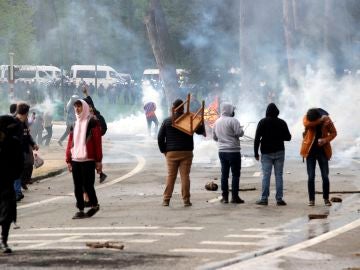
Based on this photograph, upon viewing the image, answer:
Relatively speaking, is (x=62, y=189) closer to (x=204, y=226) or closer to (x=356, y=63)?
(x=204, y=226)

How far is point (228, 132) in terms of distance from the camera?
1738 centimetres

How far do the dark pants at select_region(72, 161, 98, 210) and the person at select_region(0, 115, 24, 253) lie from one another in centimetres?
311

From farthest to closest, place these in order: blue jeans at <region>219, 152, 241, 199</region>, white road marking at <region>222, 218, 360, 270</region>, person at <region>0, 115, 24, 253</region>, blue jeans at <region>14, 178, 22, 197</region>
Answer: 1. blue jeans at <region>14, 178, 22, 197</region>
2. blue jeans at <region>219, 152, 241, 199</region>
3. person at <region>0, 115, 24, 253</region>
4. white road marking at <region>222, 218, 360, 270</region>

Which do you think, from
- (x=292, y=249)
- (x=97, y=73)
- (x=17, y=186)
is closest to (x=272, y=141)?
(x=17, y=186)

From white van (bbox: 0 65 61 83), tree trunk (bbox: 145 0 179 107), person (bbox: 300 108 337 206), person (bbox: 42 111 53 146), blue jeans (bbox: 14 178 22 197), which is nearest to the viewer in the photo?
person (bbox: 300 108 337 206)

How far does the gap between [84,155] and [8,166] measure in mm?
3237

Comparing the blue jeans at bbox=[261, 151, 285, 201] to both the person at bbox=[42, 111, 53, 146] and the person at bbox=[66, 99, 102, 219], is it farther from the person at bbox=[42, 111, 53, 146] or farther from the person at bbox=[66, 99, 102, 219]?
the person at bbox=[42, 111, 53, 146]

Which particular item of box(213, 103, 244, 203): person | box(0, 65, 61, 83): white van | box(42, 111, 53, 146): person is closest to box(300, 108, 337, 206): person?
box(213, 103, 244, 203): person


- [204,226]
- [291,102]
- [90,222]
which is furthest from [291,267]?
[291,102]

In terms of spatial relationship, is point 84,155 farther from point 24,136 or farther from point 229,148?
point 24,136

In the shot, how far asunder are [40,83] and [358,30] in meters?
21.3

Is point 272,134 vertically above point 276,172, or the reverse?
point 272,134

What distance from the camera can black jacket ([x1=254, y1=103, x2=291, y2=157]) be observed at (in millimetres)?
17047

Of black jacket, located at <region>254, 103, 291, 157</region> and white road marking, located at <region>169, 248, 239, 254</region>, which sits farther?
black jacket, located at <region>254, 103, 291, 157</region>
